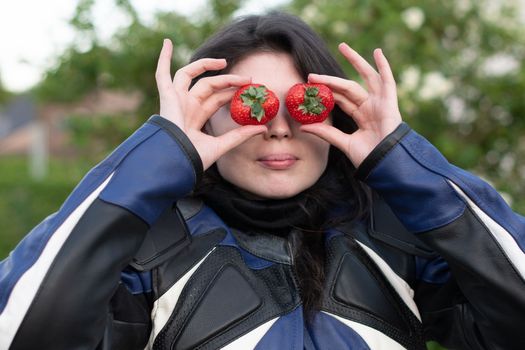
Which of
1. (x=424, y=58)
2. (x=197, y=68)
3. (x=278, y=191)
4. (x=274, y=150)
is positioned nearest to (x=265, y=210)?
(x=278, y=191)

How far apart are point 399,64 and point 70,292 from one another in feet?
10.4

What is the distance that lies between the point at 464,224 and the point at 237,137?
59 cm

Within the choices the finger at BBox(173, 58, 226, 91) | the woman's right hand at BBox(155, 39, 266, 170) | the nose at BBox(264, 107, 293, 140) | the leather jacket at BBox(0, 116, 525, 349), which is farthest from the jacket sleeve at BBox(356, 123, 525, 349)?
the finger at BBox(173, 58, 226, 91)

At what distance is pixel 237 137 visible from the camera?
5.38 ft

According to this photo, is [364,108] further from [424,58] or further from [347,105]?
[424,58]

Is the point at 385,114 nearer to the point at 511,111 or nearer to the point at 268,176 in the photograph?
the point at 268,176

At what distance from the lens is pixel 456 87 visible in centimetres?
433

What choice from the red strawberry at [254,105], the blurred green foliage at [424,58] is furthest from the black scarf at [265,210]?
Result: the blurred green foliage at [424,58]

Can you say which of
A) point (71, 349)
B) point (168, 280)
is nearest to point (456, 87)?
point (168, 280)

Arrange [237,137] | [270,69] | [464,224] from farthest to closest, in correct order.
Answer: [270,69] → [237,137] → [464,224]

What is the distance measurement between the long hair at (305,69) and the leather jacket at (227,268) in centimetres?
5

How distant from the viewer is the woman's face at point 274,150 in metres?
1.70

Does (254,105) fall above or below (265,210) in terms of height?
above

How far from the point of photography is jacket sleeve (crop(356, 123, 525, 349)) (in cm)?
151
